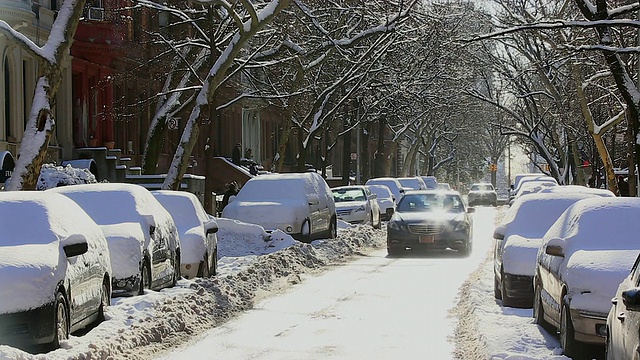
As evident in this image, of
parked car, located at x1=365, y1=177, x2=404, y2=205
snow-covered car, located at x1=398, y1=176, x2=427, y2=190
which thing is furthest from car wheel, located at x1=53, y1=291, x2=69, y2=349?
snow-covered car, located at x1=398, y1=176, x2=427, y2=190

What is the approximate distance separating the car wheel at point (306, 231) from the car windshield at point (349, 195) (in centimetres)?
1012

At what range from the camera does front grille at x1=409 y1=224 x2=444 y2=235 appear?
2483cm

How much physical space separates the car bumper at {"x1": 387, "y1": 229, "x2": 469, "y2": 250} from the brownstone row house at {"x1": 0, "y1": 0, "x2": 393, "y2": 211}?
18.1 ft

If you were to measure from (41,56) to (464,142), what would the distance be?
93859mm

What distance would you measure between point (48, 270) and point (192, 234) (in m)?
7.66

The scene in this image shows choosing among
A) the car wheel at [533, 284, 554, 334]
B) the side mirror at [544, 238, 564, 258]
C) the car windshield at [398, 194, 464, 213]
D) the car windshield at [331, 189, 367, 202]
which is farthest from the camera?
the car windshield at [331, 189, 367, 202]

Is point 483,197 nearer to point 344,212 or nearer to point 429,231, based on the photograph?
point 344,212

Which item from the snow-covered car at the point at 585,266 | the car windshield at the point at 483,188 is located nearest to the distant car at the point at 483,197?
the car windshield at the point at 483,188

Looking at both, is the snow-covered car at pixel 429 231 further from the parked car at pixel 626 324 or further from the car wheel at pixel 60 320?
the parked car at pixel 626 324

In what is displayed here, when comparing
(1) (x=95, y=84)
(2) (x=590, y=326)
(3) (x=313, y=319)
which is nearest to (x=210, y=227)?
(3) (x=313, y=319)

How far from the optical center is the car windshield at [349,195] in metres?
36.3

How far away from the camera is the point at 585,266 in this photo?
388 inches

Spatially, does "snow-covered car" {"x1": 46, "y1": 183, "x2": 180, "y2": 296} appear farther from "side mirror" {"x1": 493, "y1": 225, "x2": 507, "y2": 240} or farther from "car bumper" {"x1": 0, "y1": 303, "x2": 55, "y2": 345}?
"side mirror" {"x1": 493, "y1": 225, "x2": 507, "y2": 240}

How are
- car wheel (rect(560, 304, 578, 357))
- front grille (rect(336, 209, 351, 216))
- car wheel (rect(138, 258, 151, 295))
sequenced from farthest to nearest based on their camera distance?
1. front grille (rect(336, 209, 351, 216))
2. car wheel (rect(138, 258, 151, 295))
3. car wheel (rect(560, 304, 578, 357))
